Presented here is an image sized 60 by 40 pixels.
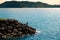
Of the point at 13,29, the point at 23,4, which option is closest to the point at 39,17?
the point at 23,4

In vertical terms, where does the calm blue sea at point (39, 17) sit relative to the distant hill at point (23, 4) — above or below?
below

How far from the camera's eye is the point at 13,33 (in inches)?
131

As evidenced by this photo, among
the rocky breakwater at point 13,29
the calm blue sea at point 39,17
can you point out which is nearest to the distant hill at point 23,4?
the calm blue sea at point 39,17

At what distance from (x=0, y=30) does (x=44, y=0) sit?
2.43 feet

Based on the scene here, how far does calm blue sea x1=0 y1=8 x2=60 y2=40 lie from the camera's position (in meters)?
3.31

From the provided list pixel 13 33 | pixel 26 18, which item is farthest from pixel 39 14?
pixel 13 33

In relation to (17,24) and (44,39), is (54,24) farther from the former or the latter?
(17,24)

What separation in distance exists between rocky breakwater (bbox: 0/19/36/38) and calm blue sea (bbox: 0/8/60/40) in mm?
61

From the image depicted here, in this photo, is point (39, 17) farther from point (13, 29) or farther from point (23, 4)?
point (13, 29)

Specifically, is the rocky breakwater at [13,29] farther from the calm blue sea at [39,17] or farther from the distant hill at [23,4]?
the distant hill at [23,4]

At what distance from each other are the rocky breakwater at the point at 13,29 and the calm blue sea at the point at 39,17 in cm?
6

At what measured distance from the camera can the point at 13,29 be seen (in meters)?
3.39

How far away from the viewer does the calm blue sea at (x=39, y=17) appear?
130 inches

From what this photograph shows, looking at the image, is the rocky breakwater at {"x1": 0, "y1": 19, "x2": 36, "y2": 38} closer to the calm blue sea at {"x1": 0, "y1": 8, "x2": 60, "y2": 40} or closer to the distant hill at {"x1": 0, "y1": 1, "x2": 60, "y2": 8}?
the calm blue sea at {"x1": 0, "y1": 8, "x2": 60, "y2": 40}
